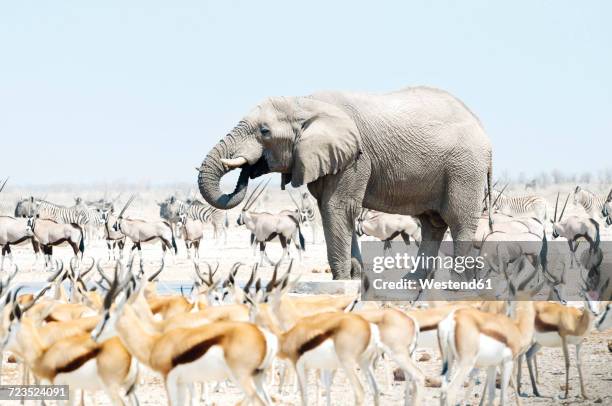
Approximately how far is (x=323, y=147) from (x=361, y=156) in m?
0.76

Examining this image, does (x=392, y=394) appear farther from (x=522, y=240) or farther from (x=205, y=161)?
(x=522, y=240)

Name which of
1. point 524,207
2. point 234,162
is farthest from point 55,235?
point 524,207

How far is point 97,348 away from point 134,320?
1.13 ft

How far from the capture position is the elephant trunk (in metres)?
15.8

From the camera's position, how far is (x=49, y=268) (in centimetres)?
2645

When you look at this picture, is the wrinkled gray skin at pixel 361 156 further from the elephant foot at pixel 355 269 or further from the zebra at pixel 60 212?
the zebra at pixel 60 212

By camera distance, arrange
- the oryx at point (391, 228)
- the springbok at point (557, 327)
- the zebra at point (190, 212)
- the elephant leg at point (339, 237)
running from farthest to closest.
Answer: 1. the zebra at point (190, 212)
2. the oryx at point (391, 228)
3. the elephant leg at point (339, 237)
4. the springbok at point (557, 327)

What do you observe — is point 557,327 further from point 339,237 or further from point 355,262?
point 355,262

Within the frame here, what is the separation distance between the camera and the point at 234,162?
50.9ft

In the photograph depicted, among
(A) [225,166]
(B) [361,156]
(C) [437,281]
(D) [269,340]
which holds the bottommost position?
(C) [437,281]

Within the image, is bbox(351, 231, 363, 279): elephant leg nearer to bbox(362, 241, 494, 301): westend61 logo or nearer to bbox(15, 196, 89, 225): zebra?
bbox(362, 241, 494, 301): westend61 logo

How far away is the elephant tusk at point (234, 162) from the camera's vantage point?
50.8 feet

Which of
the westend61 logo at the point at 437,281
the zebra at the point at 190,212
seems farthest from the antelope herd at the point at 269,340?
the zebra at the point at 190,212

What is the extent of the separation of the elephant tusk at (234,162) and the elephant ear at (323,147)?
28.7 inches
